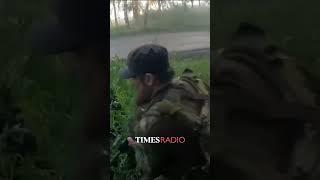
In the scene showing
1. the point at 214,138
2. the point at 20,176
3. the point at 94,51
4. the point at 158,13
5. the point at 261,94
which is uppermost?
the point at 158,13

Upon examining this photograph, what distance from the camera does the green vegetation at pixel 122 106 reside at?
340 cm

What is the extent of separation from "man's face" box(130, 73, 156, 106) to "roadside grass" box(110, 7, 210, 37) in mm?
277

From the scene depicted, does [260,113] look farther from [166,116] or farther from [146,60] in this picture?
[146,60]

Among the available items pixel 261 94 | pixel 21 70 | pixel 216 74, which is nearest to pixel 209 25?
pixel 216 74

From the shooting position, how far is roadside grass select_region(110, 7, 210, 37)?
11.1 feet

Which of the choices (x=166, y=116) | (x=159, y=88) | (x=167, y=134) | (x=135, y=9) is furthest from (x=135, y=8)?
(x=167, y=134)

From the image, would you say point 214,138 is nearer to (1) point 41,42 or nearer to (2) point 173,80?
(2) point 173,80

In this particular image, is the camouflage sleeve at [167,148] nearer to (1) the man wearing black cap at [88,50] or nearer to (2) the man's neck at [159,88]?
(2) the man's neck at [159,88]

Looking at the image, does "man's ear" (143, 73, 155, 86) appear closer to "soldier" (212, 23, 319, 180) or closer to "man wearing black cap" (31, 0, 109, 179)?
"man wearing black cap" (31, 0, 109, 179)

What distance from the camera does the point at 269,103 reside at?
3.39m

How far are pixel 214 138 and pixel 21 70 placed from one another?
1.23 metres

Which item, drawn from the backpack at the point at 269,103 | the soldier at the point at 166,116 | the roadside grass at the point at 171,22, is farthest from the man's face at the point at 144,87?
the backpack at the point at 269,103

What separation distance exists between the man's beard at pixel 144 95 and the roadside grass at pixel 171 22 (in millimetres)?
339

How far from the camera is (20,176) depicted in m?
3.47
